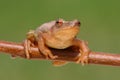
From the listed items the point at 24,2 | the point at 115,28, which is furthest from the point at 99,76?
the point at 24,2

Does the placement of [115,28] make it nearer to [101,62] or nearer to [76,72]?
[76,72]

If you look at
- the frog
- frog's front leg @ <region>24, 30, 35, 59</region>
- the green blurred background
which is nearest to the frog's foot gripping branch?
the frog

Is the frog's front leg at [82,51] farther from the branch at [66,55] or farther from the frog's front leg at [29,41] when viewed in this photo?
the frog's front leg at [29,41]

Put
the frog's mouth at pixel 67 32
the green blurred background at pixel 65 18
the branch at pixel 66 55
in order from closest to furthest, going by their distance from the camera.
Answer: the branch at pixel 66 55, the frog's mouth at pixel 67 32, the green blurred background at pixel 65 18

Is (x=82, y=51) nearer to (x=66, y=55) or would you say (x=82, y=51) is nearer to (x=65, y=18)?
(x=66, y=55)

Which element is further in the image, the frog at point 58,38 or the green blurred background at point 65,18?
the green blurred background at point 65,18

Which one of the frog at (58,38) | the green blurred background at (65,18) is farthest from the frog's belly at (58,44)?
the green blurred background at (65,18)

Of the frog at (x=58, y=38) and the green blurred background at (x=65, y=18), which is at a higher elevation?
the green blurred background at (x=65, y=18)

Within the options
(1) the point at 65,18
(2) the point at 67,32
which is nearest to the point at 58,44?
(2) the point at 67,32
